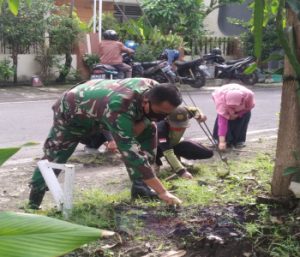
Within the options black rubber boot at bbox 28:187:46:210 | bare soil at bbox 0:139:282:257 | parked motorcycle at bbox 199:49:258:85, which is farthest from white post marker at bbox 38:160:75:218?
parked motorcycle at bbox 199:49:258:85

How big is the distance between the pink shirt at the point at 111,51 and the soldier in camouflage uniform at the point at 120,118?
27.0ft

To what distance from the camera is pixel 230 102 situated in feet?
18.4

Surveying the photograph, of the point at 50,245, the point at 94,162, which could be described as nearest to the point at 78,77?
the point at 94,162

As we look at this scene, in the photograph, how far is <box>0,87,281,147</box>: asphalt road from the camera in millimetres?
7266

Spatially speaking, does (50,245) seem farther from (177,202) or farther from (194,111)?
(194,111)

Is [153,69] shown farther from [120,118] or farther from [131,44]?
[120,118]

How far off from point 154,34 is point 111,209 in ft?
3.85

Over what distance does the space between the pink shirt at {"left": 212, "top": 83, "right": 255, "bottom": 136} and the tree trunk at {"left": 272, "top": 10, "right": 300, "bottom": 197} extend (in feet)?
8.52

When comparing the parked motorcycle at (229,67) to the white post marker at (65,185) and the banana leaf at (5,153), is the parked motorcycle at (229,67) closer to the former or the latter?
the white post marker at (65,185)

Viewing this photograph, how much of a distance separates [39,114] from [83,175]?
14.0ft

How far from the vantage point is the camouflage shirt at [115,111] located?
3.22m

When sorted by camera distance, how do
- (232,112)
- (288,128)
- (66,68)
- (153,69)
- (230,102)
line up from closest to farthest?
(288,128) < (230,102) < (232,112) < (153,69) < (66,68)

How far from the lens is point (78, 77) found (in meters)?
14.1

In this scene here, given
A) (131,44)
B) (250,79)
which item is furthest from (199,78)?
(250,79)
